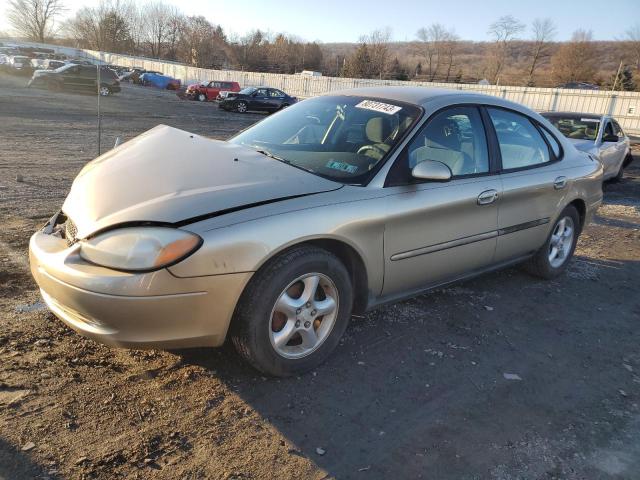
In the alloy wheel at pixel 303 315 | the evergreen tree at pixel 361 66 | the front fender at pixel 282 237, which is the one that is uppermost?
the evergreen tree at pixel 361 66

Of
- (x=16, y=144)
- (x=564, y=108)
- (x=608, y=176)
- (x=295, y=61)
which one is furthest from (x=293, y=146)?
(x=295, y=61)

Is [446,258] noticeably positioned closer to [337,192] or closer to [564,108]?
[337,192]

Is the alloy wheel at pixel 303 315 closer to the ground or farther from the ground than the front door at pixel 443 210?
closer to the ground

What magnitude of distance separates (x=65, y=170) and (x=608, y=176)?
35.9ft

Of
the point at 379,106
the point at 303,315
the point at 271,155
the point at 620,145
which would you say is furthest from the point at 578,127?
the point at 303,315

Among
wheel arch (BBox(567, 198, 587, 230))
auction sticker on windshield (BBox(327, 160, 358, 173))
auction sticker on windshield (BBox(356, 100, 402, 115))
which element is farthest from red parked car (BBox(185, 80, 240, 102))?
auction sticker on windshield (BBox(327, 160, 358, 173))

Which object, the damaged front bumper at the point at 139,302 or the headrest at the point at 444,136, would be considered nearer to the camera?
the damaged front bumper at the point at 139,302

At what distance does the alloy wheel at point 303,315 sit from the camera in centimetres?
280

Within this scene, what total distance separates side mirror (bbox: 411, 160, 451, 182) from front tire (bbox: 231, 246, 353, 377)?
30.0 inches

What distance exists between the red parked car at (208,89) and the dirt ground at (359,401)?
32.7 metres

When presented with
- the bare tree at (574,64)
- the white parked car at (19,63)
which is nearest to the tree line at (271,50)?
the bare tree at (574,64)

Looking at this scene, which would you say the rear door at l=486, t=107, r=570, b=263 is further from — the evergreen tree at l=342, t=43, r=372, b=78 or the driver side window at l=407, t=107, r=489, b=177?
the evergreen tree at l=342, t=43, r=372, b=78

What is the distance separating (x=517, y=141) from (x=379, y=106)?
1.35 m

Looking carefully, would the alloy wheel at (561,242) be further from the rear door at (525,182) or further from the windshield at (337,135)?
the windshield at (337,135)
